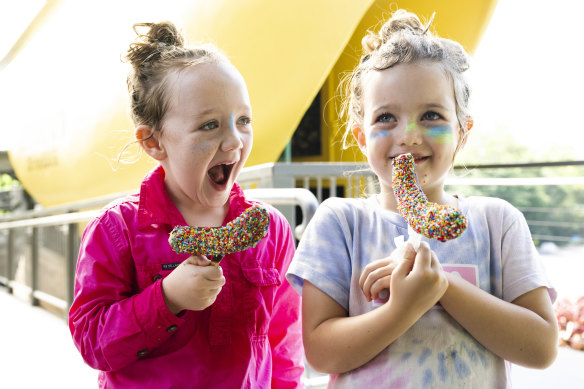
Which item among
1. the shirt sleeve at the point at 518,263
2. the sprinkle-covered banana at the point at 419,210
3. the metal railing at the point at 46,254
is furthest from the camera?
the metal railing at the point at 46,254

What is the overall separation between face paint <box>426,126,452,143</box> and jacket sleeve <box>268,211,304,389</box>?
54 cm

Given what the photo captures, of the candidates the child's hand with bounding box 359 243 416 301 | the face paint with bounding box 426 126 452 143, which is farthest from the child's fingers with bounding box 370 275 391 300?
the face paint with bounding box 426 126 452 143

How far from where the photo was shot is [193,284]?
1354mm

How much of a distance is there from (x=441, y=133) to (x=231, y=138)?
1.67 feet

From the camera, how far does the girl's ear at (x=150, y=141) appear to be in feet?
5.41

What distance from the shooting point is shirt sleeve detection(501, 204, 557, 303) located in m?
1.41

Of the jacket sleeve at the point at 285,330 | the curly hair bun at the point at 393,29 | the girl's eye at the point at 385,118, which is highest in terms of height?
the curly hair bun at the point at 393,29

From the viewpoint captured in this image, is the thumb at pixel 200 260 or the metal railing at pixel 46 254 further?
the metal railing at pixel 46 254

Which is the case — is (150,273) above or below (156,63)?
below

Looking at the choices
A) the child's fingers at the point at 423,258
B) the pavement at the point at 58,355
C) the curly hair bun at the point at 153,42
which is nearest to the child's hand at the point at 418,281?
the child's fingers at the point at 423,258

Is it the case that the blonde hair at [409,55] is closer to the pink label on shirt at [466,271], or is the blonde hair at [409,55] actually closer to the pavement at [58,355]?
the pink label on shirt at [466,271]

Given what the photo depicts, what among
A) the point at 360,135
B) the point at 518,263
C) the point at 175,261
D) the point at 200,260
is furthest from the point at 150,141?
the point at 518,263

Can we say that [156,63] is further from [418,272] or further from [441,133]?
[418,272]

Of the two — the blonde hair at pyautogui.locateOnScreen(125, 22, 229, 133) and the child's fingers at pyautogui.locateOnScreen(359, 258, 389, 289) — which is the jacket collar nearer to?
the blonde hair at pyautogui.locateOnScreen(125, 22, 229, 133)
